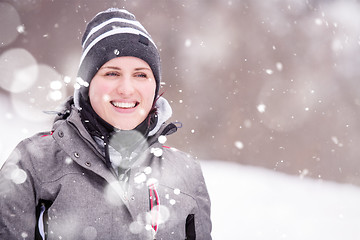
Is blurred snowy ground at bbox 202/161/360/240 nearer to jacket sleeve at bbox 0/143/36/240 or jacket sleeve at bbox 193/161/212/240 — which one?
jacket sleeve at bbox 193/161/212/240

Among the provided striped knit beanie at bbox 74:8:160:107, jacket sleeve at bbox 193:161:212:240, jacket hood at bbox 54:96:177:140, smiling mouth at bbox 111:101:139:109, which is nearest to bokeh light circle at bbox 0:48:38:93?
striped knit beanie at bbox 74:8:160:107

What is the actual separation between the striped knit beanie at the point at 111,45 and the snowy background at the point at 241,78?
4583 mm

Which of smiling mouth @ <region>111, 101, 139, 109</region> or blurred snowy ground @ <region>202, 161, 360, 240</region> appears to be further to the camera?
blurred snowy ground @ <region>202, 161, 360, 240</region>

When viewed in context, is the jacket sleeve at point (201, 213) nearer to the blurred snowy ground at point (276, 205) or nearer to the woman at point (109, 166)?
the woman at point (109, 166)

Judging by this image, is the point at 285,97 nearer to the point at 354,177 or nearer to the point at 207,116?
the point at 207,116

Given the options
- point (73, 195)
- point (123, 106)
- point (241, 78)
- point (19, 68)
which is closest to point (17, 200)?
point (73, 195)

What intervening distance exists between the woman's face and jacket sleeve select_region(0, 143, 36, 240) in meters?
0.48

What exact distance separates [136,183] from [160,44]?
17.5 ft

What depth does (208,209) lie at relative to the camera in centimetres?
211

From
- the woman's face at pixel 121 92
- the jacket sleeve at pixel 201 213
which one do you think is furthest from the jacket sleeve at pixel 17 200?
the jacket sleeve at pixel 201 213

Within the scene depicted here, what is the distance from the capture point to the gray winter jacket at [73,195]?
5.10 ft

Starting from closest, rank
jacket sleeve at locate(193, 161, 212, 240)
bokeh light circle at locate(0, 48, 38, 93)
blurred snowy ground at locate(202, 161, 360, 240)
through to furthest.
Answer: jacket sleeve at locate(193, 161, 212, 240), blurred snowy ground at locate(202, 161, 360, 240), bokeh light circle at locate(0, 48, 38, 93)

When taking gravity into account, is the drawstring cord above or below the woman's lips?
below

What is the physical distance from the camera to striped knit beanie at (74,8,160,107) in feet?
6.12
